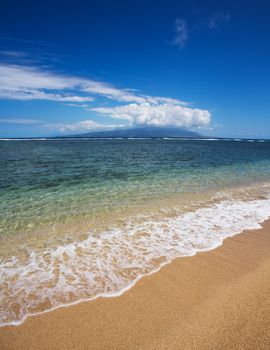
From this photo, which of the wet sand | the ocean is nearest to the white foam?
the ocean

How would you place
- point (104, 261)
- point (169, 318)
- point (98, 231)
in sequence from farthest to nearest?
1. point (98, 231)
2. point (104, 261)
3. point (169, 318)

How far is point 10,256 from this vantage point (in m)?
5.57

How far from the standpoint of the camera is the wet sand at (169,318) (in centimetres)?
300

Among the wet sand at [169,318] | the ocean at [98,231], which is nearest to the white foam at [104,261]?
the ocean at [98,231]

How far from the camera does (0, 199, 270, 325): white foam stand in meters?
3.97

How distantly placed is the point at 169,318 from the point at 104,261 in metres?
2.28

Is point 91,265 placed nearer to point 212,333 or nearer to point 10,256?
point 10,256

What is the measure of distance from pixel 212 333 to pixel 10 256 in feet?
16.6

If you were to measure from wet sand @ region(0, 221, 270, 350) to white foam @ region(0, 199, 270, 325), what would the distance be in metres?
0.31

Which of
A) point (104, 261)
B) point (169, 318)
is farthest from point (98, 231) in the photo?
point (169, 318)

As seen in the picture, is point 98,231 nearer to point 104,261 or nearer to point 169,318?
point 104,261

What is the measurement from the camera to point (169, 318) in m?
3.39

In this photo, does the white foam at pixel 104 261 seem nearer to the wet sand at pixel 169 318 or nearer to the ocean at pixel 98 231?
the ocean at pixel 98 231

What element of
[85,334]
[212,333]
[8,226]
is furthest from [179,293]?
[8,226]
